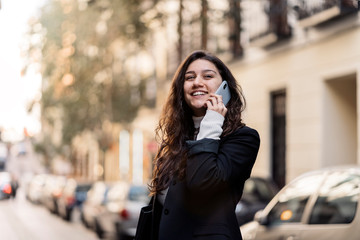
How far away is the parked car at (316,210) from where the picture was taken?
524 cm

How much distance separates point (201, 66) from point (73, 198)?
78.1 ft

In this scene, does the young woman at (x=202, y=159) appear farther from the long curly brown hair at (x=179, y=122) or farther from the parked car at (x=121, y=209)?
the parked car at (x=121, y=209)

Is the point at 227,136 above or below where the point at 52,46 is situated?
below

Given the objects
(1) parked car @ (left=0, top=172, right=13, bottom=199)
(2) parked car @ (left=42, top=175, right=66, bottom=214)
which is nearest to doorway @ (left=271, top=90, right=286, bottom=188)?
(2) parked car @ (left=42, top=175, right=66, bottom=214)

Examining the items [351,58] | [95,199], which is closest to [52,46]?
[95,199]

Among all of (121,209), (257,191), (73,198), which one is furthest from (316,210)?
(73,198)

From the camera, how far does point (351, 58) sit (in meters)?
14.8

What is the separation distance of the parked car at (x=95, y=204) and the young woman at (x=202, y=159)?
14857mm

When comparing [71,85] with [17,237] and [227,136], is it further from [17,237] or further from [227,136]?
[227,136]

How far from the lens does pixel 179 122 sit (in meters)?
3.34

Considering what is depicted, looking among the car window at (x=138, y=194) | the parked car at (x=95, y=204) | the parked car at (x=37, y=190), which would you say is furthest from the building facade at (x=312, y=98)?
the parked car at (x=37, y=190)

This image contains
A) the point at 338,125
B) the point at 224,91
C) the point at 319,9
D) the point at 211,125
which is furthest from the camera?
the point at 338,125

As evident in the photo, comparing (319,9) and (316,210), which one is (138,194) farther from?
(316,210)

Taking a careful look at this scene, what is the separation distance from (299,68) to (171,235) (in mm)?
14724
